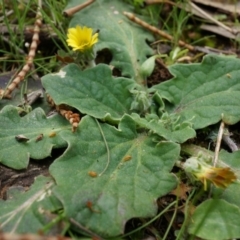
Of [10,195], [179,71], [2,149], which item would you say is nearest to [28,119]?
[2,149]

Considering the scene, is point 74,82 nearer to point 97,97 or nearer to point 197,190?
point 97,97

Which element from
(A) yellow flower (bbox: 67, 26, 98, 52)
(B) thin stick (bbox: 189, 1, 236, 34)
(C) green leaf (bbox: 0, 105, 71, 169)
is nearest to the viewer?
(C) green leaf (bbox: 0, 105, 71, 169)

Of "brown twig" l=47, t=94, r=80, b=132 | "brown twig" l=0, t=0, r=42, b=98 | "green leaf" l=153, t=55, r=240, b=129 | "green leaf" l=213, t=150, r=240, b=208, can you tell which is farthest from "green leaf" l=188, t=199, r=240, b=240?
"brown twig" l=0, t=0, r=42, b=98

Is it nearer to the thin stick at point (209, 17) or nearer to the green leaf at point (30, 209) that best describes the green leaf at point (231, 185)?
the green leaf at point (30, 209)

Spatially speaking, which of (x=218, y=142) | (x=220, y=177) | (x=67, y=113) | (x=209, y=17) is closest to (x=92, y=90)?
(x=67, y=113)

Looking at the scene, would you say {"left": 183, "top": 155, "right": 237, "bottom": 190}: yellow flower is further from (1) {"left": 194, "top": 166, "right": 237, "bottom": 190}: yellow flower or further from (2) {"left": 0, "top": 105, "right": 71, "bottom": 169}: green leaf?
(2) {"left": 0, "top": 105, "right": 71, "bottom": 169}: green leaf

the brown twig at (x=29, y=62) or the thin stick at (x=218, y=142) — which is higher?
the brown twig at (x=29, y=62)

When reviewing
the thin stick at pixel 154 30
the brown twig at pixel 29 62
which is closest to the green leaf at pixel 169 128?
the brown twig at pixel 29 62
